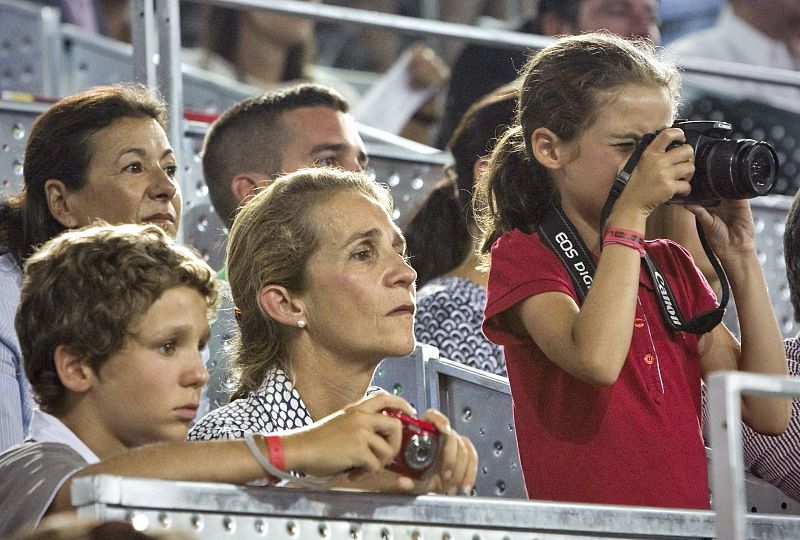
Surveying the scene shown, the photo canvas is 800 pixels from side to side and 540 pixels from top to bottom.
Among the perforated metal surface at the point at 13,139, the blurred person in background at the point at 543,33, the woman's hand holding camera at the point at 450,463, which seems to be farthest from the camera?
the blurred person in background at the point at 543,33

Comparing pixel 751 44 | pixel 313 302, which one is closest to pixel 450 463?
pixel 313 302

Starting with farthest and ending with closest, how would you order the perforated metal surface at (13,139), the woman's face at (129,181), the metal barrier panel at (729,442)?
Answer: 1. the perforated metal surface at (13,139)
2. the woman's face at (129,181)
3. the metal barrier panel at (729,442)

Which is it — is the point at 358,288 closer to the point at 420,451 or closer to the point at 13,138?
the point at 420,451

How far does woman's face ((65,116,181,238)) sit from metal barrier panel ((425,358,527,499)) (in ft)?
2.06

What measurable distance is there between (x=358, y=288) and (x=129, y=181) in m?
0.94

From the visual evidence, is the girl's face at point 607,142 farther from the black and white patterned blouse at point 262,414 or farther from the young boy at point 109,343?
the young boy at point 109,343

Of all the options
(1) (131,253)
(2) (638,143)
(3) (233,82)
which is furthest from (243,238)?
(3) (233,82)

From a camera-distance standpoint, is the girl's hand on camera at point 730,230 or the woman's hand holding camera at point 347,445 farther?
the girl's hand on camera at point 730,230

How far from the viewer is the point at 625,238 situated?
2.15 meters

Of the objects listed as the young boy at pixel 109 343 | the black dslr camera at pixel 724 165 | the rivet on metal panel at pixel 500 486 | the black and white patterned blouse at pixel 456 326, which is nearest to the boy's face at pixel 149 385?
the young boy at pixel 109 343

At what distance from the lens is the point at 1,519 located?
5.65ft

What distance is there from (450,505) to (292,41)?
4.33 meters

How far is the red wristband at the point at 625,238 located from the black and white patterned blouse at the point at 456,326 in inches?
35.8

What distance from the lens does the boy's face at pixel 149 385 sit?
190 cm
